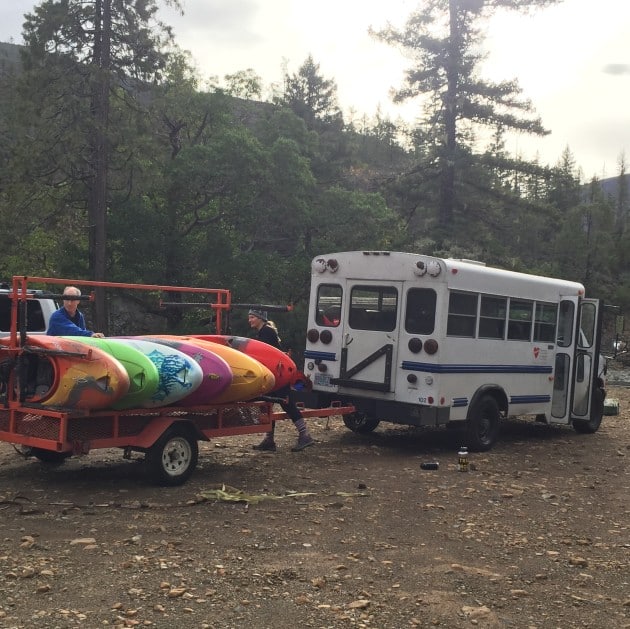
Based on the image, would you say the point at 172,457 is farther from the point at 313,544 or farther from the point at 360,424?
the point at 360,424

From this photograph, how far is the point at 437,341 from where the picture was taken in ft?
33.3

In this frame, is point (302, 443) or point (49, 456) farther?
point (302, 443)

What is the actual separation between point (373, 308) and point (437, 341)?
116 centimetres

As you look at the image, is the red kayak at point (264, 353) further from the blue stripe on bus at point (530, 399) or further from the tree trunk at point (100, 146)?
the tree trunk at point (100, 146)

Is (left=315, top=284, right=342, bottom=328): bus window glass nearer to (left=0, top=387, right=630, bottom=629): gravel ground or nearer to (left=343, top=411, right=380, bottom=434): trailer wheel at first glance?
(left=343, top=411, right=380, bottom=434): trailer wheel

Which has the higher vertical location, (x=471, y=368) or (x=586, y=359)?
(x=586, y=359)

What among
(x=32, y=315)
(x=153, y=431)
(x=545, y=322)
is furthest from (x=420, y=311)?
(x=32, y=315)

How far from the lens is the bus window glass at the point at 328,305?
36.9 feet

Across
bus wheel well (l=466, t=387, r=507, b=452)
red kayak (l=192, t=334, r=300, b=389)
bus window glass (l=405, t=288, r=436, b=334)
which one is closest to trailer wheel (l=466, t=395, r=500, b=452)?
bus wheel well (l=466, t=387, r=507, b=452)

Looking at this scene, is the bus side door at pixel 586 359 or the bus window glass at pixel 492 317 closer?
the bus window glass at pixel 492 317

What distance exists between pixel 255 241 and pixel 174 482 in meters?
18.9

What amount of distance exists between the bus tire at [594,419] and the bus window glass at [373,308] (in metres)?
4.62

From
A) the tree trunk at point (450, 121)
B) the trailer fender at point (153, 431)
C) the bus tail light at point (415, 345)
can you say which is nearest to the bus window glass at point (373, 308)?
the bus tail light at point (415, 345)

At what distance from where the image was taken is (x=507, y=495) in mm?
8344
